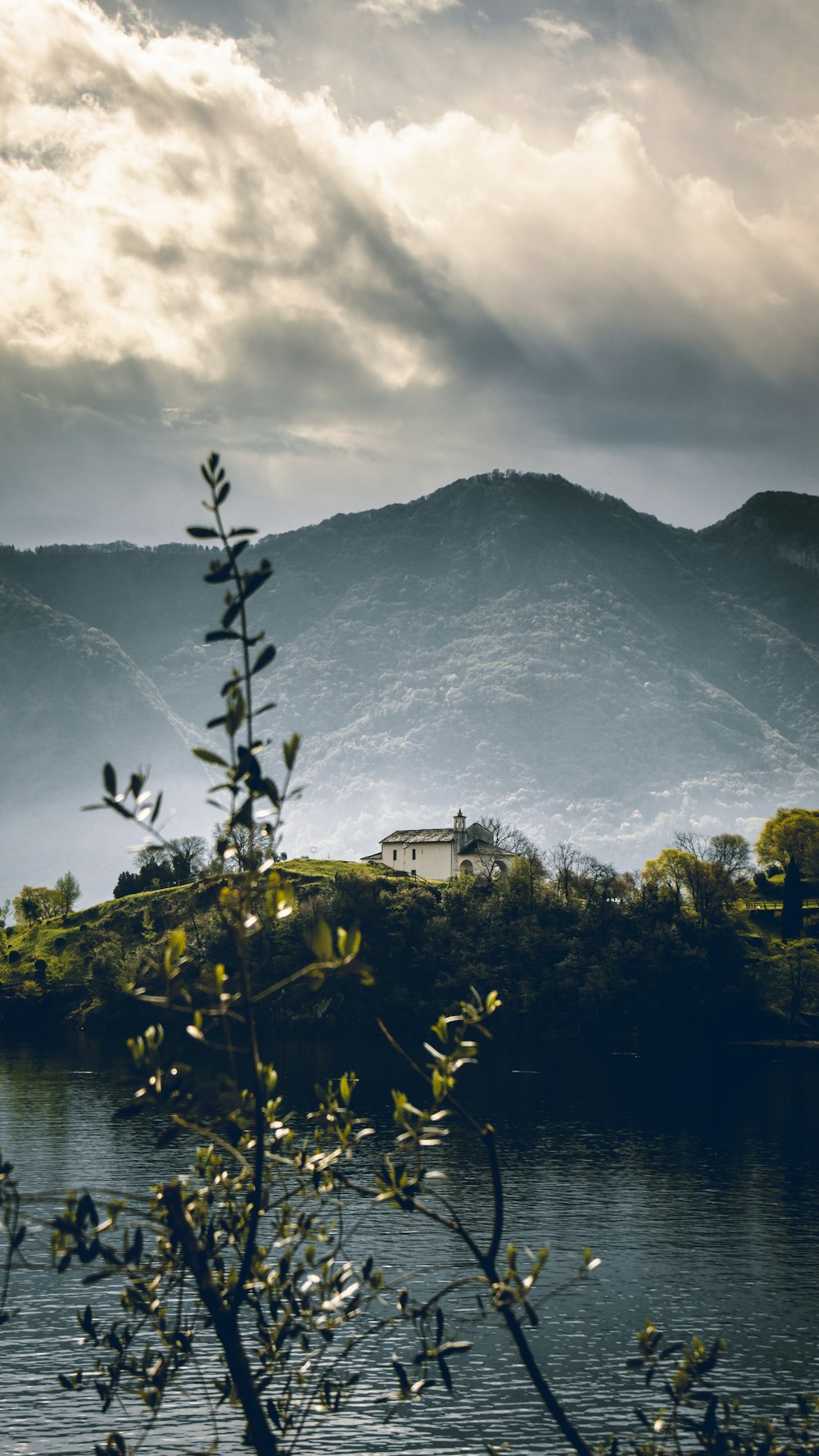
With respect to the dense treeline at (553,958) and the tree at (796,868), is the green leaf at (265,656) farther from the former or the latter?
the tree at (796,868)

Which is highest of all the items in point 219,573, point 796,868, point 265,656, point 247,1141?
point 219,573

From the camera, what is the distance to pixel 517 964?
6280 inches

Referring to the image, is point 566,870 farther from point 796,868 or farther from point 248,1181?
point 248,1181

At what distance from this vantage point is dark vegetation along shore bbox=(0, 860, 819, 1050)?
485 feet

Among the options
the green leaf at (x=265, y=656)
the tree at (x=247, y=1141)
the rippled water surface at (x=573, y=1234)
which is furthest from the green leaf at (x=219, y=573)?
the rippled water surface at (x=573, y=1234)

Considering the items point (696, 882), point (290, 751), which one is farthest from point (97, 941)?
point (290, 751)

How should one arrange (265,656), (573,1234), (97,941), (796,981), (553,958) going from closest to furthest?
(265,656) → (573,1234) → (796,981) → (553,958) → (97,941)

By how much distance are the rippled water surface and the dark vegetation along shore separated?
29.4 m

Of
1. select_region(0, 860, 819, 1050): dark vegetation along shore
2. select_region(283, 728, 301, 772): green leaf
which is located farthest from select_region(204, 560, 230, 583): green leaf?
select_region(0, 860, 819, 1050): dark vegetation along shore

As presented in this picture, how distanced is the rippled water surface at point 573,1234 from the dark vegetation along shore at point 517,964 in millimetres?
29428

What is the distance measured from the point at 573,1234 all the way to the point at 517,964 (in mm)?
101153

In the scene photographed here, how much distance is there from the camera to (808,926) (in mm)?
159500

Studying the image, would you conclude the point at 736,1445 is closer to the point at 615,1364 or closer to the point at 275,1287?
the point at 275,1287

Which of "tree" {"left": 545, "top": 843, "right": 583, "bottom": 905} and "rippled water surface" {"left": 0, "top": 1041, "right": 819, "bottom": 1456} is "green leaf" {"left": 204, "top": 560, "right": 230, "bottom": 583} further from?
"tree" {"left": 545, "top": 843, "right": 583, "bottom": 905}
